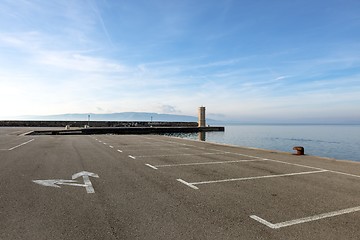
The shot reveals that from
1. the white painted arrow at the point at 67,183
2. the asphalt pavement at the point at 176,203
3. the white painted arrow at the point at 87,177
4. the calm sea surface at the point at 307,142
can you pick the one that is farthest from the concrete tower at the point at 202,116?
the white painted arrow at the point at 67,183

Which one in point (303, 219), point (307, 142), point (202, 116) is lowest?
point (307, 142)

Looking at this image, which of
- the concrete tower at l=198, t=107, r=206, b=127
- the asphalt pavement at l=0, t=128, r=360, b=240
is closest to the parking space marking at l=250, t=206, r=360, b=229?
the asphalt pavement at l=0, t=128, r=360, b=240

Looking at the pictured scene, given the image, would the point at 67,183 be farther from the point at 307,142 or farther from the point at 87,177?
the point at 307,142

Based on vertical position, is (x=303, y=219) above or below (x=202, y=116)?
below

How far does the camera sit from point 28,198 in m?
5.95

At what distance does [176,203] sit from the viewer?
225 inches

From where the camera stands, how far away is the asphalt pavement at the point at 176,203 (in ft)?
14.0

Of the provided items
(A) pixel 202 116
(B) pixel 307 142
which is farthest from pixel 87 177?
(A) pixel 202 116

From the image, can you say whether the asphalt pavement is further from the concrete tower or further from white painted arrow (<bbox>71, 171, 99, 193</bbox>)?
the concrete tower

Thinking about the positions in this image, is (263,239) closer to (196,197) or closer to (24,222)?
(196,197)

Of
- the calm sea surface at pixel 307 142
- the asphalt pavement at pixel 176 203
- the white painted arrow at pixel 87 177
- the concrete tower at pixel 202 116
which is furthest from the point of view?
the concrete tower at pixel 202 116

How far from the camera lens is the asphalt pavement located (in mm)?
4277

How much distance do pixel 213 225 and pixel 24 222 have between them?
3240 millimetres

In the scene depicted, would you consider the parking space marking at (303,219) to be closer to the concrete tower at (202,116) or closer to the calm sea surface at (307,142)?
the calm sea surface at (307,142)
